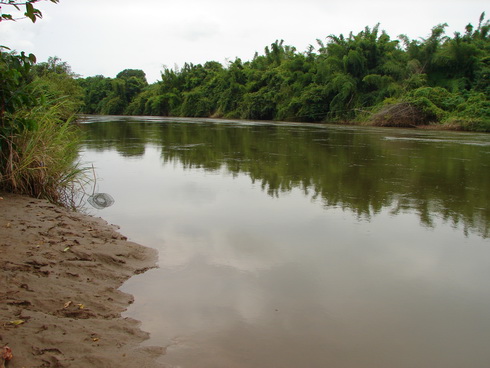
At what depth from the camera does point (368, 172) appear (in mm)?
8070

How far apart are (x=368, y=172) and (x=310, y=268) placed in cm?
503

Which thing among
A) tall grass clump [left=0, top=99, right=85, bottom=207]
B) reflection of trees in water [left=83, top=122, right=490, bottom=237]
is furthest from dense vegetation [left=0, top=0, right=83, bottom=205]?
reflection of trees in water [left=83, top=122, right=490, bottom=237]

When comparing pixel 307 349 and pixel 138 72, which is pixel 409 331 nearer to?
pixel 307 349

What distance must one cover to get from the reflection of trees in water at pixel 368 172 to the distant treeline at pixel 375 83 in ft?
43.0

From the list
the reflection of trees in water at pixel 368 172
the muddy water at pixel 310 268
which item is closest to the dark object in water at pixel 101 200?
the muddy water at pixel 310 268

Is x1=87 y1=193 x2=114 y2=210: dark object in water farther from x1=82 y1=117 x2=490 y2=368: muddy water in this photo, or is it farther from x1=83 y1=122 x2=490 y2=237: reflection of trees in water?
x1=83 y1=122 x2=490 y2=237: reflection of trees in water

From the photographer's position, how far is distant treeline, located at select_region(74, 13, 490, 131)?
974 inches

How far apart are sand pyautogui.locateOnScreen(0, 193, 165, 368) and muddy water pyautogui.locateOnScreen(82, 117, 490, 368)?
175 mm

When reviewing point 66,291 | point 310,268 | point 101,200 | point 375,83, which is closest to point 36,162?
point 101,200

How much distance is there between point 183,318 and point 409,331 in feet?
4.57

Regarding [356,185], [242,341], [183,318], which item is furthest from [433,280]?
[356,185]

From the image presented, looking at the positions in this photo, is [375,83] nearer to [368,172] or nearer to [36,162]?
[368,172]

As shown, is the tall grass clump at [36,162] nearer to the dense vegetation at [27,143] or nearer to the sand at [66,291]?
the dense vegetation at [27,143]

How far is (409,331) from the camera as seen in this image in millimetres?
2584
